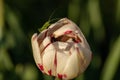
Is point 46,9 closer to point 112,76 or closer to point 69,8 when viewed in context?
point 69,8

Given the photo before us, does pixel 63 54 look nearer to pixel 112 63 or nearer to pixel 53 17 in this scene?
pixel 112 63

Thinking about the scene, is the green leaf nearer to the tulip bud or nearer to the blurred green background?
the blurred green background

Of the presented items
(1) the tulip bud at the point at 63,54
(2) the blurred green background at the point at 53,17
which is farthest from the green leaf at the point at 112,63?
(1) the tulip bud at the point at 63,54

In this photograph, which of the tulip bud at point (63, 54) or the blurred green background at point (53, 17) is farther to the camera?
the blurred green background at point (53, 17)

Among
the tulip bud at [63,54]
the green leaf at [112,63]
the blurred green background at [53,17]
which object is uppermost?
the tulip bud at [63,54]

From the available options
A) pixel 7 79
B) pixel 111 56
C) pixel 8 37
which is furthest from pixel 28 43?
pixel 111 56

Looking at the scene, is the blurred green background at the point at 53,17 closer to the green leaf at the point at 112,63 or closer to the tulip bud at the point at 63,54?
the green leaf at the point at 112,63

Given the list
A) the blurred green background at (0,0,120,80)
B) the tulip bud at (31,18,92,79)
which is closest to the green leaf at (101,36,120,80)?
the blurred green background at (0,0,120,80)
